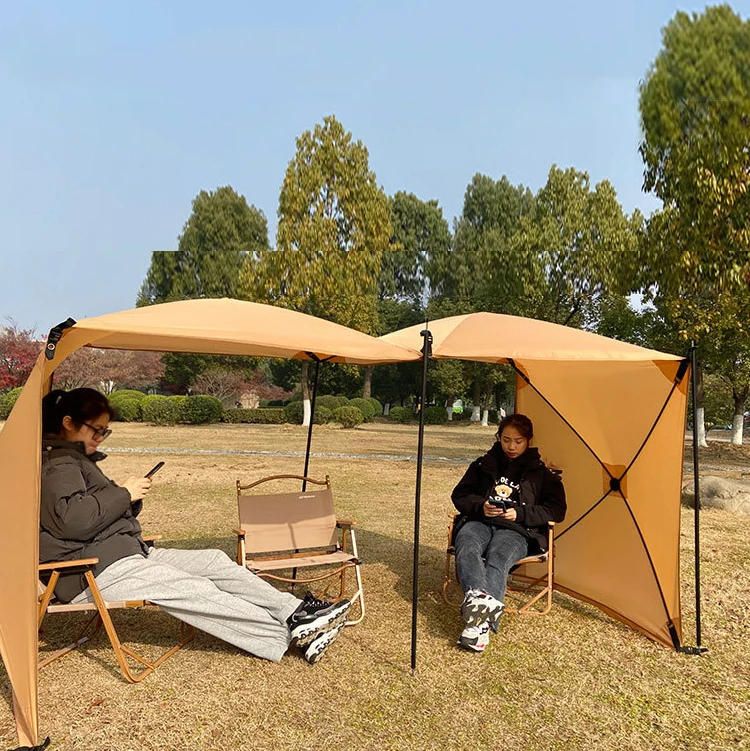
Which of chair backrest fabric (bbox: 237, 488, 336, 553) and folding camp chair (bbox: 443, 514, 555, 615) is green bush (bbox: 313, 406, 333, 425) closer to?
folding camp chair (bbox: 443, 514, 555, 615)

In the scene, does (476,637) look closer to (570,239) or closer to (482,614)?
(482,614)

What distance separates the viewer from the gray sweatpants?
372 cm

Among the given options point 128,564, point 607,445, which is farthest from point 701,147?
point 128,564

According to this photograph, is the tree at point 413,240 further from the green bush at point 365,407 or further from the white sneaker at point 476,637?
the white sneaker at point 476,637

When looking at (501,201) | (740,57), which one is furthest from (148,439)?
(501,201)

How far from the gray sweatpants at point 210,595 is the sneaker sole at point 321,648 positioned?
0.15 metres

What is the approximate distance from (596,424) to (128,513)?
335 cm

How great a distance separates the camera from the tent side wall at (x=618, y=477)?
4512 mm

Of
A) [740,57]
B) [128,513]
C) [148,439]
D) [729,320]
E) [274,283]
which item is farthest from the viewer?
[274,283]

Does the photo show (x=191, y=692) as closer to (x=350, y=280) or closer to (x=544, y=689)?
(x=544, y=689)

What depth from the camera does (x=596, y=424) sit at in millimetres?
5277

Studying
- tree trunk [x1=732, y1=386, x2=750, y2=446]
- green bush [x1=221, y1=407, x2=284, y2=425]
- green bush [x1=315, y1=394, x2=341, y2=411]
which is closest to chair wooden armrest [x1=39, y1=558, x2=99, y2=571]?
tree trunk [x1=732, y1=386, x2=750, y2=446]

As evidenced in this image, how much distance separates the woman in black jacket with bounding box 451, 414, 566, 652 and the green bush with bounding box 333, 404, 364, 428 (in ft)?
68.6

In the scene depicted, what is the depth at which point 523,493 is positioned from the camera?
496cm
